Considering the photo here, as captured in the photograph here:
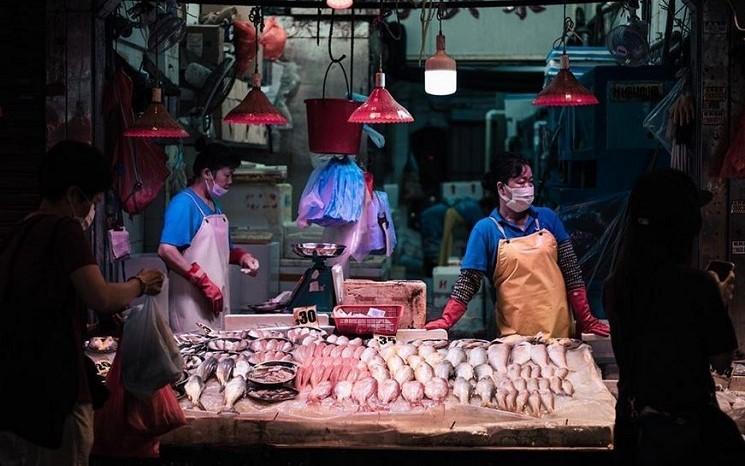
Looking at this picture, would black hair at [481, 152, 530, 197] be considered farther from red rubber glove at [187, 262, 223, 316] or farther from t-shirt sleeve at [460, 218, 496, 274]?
red rubber glove at [187, 262, 223, 316]

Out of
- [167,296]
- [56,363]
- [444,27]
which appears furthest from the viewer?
[444,27]

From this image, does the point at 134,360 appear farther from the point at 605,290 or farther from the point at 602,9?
the point at 602,9

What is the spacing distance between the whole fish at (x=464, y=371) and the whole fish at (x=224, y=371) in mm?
1279

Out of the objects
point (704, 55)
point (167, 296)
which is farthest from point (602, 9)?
point (167, 296)

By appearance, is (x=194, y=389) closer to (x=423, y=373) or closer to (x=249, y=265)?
(x=423, y=373)

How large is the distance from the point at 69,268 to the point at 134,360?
748 mm

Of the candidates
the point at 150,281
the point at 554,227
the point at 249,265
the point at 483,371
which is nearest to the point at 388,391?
the point at 483,371

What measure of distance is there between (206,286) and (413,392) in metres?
2.74

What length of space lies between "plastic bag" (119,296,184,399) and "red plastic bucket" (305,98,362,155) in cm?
306

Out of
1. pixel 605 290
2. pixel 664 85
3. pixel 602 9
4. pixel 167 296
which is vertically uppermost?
pixel 602 9

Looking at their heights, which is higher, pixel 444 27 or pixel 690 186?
pixel 444 27

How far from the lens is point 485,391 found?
5.03m

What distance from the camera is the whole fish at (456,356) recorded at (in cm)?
556

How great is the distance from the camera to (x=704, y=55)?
6.27m
